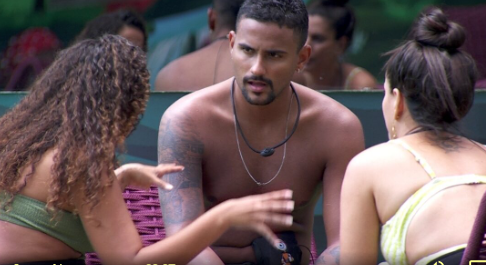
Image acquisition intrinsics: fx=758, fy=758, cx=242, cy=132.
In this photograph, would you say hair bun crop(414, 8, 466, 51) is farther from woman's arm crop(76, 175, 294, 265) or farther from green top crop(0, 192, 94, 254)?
green top crop(0, 192, 94, 254)

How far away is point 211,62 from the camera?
400 centimetres

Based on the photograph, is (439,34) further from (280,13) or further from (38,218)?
(38,218)

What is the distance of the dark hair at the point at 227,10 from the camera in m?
3.98

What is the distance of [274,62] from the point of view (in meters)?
2.88

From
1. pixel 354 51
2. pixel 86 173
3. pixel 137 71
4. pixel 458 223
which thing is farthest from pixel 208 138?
pixel 354 51

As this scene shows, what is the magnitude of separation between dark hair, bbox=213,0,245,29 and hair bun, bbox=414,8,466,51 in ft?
5.81

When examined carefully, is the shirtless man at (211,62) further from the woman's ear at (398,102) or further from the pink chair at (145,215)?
the woman's ear at (398,102)

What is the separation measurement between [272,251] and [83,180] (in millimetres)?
878

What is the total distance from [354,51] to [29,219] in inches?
86.8

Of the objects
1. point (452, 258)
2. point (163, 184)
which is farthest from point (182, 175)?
point (452, 258)

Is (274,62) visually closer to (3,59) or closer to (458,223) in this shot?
(458,223)

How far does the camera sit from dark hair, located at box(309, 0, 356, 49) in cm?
396

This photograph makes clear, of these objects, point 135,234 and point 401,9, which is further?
point 401,9

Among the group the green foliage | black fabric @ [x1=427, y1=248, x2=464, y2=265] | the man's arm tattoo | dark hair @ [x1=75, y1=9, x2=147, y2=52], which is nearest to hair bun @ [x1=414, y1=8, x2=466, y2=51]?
black fabric @ [x1=427, y1=248, x2=464, y2=265]
